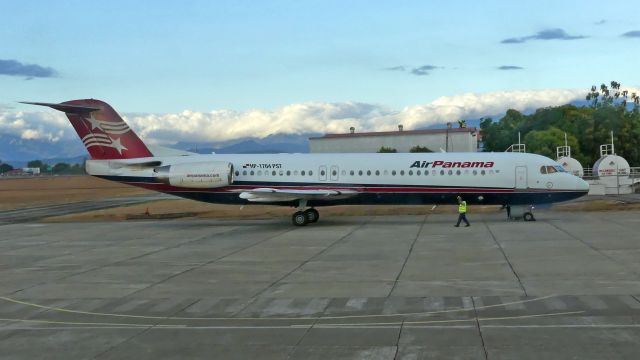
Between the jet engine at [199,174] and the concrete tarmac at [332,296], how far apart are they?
549 centimetres

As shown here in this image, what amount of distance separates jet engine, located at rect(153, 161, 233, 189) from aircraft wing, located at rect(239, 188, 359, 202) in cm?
143

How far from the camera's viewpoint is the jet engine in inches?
1214

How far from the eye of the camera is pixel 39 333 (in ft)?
35.1

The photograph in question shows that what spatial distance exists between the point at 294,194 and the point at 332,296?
16857mm

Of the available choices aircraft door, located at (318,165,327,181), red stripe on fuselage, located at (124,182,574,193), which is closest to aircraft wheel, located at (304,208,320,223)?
red stripe on fuselage, located at (124,182,574,193)

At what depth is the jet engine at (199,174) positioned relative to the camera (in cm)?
3083

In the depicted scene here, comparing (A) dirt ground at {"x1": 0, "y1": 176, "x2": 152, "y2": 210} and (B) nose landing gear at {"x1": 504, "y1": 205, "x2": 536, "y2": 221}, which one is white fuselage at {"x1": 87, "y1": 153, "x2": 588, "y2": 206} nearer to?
(B) nose landing gear at {"x1": 504, "y1": 205, "x2": 536, "y2": 221}

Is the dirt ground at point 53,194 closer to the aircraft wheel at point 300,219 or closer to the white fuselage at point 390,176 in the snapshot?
the white fuselage at point 390,176

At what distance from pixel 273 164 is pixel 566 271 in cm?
1838

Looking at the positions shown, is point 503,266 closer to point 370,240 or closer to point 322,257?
point 322,257

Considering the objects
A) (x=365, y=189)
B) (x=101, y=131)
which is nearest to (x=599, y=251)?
(x=365, y=189)

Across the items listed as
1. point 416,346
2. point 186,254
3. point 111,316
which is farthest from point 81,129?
point 416,346

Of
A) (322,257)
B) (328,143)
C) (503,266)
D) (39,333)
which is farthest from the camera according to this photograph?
(328,143)

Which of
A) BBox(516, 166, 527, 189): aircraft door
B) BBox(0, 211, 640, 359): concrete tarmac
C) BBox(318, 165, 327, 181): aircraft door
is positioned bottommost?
BBox(0, 211, 640, 359): concrete tarmac
